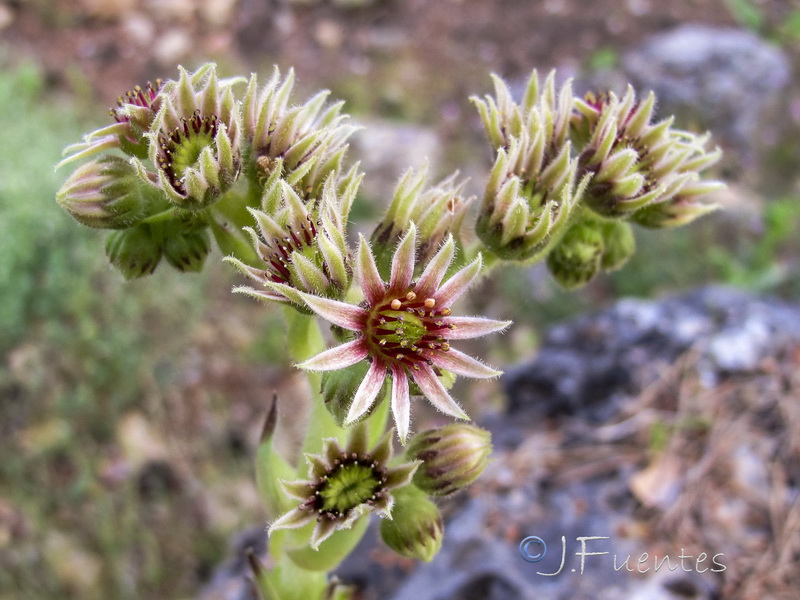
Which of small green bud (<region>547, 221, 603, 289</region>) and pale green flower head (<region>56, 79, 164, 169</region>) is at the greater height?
pale green flower head (<region>56, 79, 164, 169</region>)

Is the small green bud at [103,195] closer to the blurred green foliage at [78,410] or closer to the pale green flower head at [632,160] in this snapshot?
the pale green flower head at [632,160]

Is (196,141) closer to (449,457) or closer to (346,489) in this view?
(346,489)

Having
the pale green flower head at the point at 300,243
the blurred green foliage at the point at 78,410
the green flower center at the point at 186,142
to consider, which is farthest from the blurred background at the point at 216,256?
the pale green flower head at the point at 300,243

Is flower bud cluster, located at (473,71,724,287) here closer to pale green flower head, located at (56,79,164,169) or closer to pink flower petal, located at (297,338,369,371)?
pink flower petal, located at (297,338,369,371)

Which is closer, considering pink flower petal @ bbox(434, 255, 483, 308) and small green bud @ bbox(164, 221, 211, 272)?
pink flower petal @ bbox(434, 255, 483, 308)

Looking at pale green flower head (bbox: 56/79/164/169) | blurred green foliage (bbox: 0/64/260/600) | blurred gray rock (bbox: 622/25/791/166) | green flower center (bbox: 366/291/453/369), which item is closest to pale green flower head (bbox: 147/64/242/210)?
pale green flower head (bbox: 56/79/164/169)

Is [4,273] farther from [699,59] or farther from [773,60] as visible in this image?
[773,60]

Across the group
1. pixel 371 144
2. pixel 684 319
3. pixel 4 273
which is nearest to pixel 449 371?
pixel 684 319
